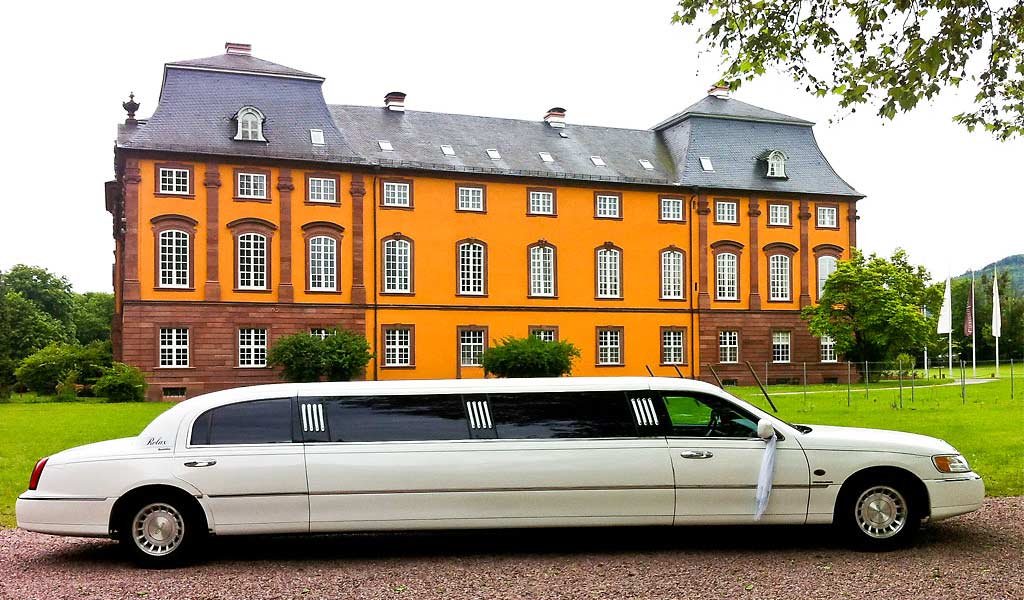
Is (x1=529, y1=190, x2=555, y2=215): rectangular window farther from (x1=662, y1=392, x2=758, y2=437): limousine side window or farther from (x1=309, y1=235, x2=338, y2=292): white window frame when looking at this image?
(x1=662, y1=392, x2=758, y2=437): limousine side window

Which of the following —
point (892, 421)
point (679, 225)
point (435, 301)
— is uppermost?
point (679, 225)

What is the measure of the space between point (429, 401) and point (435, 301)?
3786 cm

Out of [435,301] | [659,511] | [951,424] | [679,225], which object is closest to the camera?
[659,511]

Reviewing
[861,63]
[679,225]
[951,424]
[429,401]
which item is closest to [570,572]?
[429,401]

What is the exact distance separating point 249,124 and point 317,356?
34.9 ft

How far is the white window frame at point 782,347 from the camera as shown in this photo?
172 ft

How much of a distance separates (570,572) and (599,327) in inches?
1633

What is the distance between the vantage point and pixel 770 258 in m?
52.6

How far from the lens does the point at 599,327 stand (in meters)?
49.9

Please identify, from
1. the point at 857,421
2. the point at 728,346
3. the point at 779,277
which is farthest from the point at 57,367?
the point at 857,421

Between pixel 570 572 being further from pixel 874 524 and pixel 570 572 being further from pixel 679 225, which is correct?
pixel 679 225

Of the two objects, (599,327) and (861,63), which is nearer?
(861,63)

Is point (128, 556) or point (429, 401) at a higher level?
point (429, 401)

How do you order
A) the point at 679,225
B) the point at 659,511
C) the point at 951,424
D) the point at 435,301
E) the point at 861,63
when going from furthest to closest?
the point at 679,225 < the point at 435,301 < the point at 951,424 < the point at 861,63 < the point at 659,511
